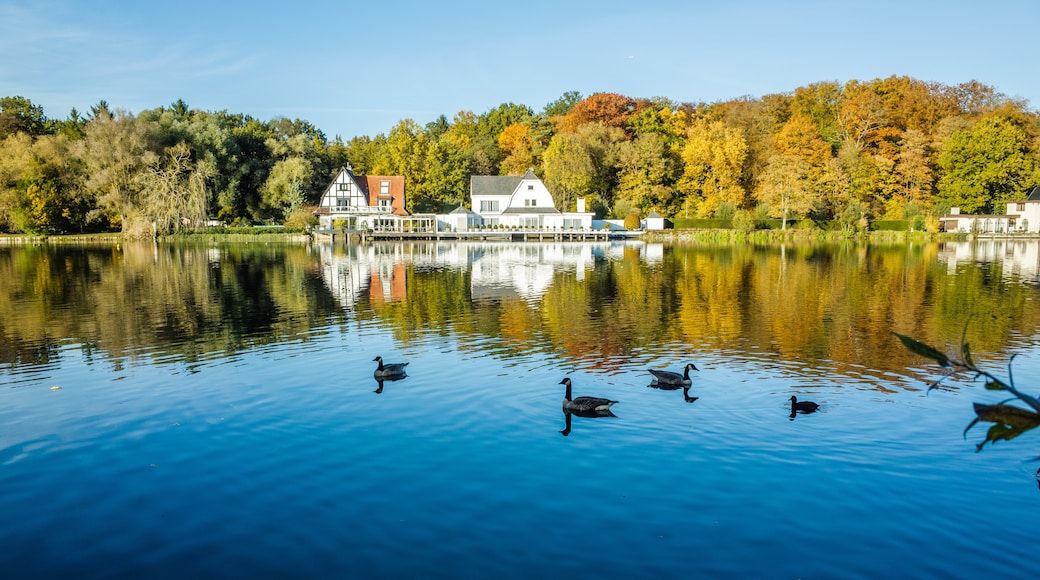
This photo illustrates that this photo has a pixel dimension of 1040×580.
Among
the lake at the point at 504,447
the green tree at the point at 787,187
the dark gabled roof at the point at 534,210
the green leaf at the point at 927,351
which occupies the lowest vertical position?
the lake at the point at 504,447

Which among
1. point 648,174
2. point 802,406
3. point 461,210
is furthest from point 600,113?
point 802,406

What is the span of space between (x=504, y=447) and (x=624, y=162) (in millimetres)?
72092

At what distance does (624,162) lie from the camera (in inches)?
3110

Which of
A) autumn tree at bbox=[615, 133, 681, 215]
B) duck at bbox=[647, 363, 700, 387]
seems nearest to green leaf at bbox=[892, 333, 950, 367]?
duck at bbox=[647, 363, 700, 387]

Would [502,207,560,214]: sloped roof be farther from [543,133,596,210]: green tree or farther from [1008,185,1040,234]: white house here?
[1008,185,1040,234]: white house

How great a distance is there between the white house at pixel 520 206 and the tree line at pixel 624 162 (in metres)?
3.29

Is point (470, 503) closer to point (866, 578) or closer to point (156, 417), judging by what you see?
point (866, 578)

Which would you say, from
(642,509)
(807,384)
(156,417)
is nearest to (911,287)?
(807,384)

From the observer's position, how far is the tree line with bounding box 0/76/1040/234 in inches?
2660

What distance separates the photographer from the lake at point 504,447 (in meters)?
7.14

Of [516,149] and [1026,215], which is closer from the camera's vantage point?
[1026,215]

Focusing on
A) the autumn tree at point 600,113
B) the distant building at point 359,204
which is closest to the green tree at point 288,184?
the distant building at point 359,204

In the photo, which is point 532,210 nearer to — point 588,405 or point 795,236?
point 795,236

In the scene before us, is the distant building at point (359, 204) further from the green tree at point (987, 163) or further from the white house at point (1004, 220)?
the white house at point (1004, 220)
